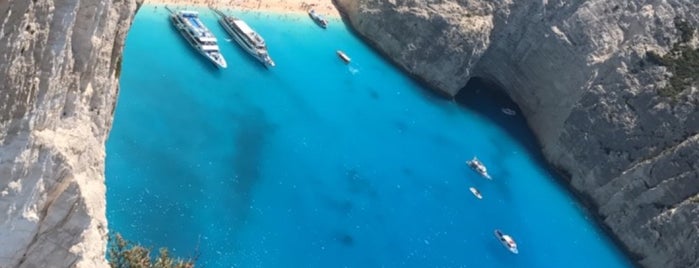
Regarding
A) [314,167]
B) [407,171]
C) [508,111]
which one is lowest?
[314,167]

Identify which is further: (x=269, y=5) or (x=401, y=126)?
(x=269, y=5)

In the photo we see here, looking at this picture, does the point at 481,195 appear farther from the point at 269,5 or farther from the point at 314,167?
the point at 269,5

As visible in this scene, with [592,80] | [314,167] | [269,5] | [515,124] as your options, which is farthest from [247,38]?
[592,80]

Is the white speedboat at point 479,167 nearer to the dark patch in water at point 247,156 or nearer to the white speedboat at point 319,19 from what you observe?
the dark patch in water at point 247,156

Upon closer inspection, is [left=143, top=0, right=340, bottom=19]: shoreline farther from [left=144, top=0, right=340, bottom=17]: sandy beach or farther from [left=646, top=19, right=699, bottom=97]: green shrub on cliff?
[left=646, top=19, right=699, bottom=97]: green shrub on cliff

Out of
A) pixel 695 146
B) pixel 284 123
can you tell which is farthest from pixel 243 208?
pixel 695 146

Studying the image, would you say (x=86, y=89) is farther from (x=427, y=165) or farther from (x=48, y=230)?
(x=427, y=165)

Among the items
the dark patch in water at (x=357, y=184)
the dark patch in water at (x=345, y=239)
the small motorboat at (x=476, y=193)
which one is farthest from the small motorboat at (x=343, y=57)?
the dark patch in water at (x=345, y=239)
